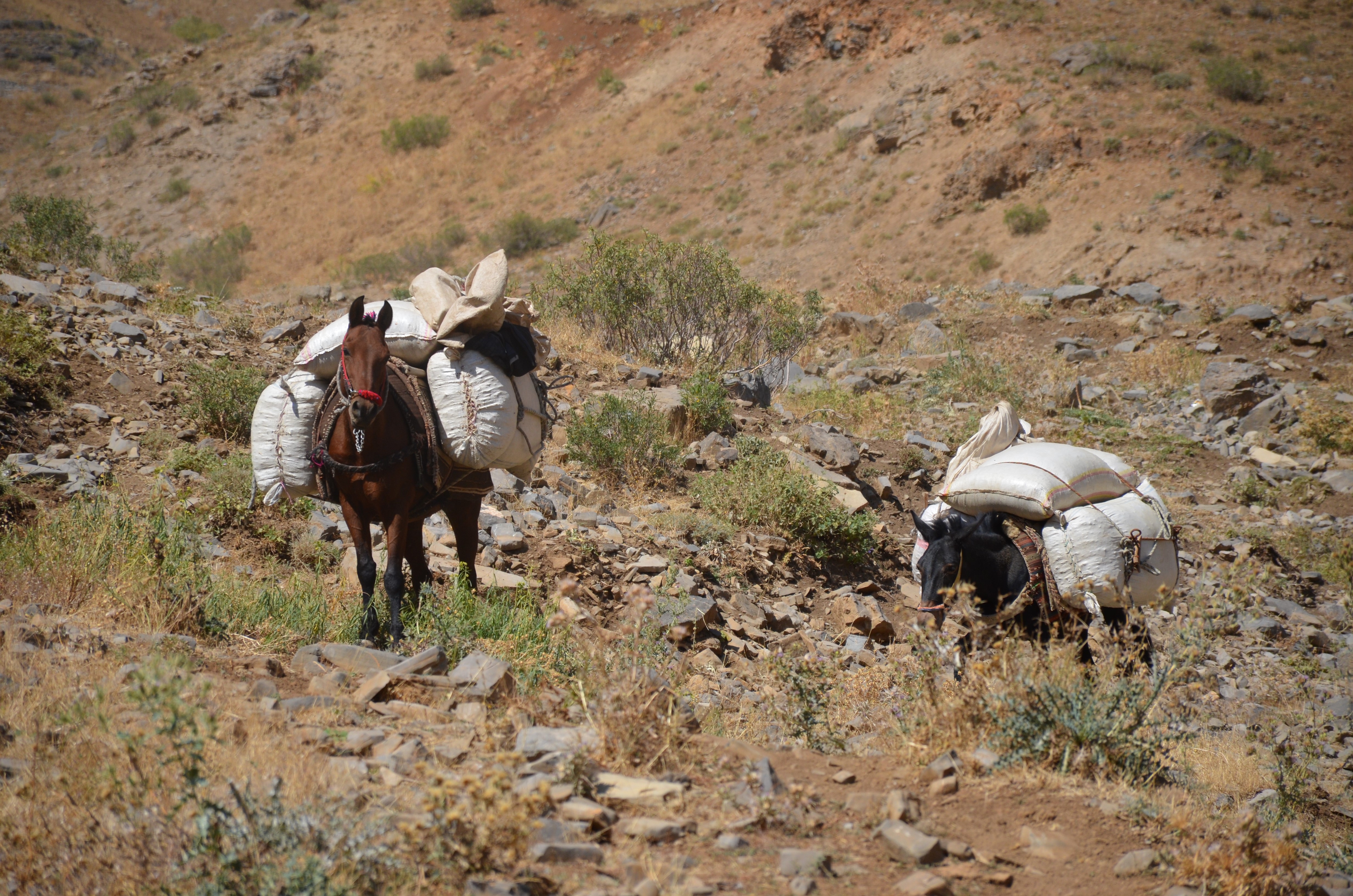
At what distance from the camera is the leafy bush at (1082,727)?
3.79 m

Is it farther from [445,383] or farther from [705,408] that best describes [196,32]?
[445,383]

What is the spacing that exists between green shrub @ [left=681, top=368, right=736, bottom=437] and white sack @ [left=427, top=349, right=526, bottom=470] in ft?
15.5

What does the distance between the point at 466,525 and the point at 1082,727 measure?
4.13 metres

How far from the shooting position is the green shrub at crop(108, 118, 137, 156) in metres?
36.8

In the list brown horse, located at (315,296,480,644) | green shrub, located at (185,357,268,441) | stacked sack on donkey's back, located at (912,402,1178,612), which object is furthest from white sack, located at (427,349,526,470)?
green shrub, located at (185,357,268,441)

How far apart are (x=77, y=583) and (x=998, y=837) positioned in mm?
4832

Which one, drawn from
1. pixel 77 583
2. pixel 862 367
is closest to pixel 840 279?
pixel 862 367

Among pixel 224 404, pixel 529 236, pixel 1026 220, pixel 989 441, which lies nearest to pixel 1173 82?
pixel 1026 220

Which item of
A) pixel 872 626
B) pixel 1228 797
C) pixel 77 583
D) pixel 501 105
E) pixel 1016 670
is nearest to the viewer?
pixel 1016 670

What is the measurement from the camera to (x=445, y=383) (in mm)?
5695

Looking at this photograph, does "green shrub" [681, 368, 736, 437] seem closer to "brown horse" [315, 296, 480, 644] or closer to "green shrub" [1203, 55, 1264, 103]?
"brown horse" [315, 296, 480, 644]

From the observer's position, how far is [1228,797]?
4641 millimetres

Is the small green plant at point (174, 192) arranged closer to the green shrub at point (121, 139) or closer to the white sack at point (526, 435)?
the green shrub at point (121, 139)

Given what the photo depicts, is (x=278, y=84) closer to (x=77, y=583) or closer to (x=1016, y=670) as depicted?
(x=77, y=583)
